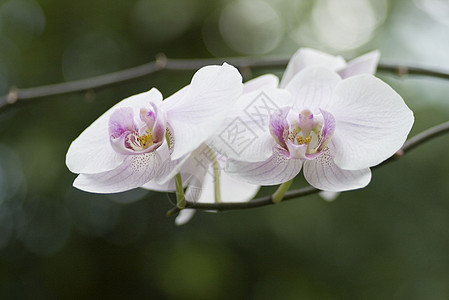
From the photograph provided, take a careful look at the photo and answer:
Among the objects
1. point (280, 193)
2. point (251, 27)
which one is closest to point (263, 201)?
point (280, 193)

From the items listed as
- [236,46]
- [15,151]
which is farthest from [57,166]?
[236,46]

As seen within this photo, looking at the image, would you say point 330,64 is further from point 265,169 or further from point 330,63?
point 265,169

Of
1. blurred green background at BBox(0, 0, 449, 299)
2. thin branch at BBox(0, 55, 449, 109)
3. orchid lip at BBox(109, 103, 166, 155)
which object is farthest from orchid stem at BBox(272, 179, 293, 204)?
blurred green background at BBox(0, 0, 449, 299)

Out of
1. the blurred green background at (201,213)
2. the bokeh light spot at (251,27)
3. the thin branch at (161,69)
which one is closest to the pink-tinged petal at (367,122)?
the thin branch at (161,69)

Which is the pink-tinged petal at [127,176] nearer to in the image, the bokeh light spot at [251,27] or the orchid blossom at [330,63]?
the orchid blossom at [330,63]

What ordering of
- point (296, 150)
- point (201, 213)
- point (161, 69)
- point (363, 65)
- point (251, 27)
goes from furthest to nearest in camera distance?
point (251, 27) → point (201, 213) → point (161, 69) → point (363, 65) → point (296, 150)

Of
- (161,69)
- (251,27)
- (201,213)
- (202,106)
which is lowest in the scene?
(201,213)

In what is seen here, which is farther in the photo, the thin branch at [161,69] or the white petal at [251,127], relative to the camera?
the thin branch at [161,69]

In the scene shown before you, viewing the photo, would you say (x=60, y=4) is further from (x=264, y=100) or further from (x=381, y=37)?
(x=264, y=100)
